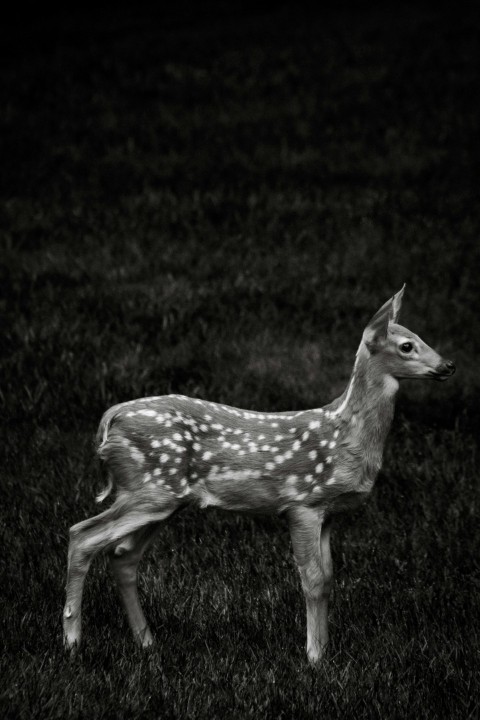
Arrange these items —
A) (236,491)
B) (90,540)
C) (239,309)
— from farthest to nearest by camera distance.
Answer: (239,309), (236,491), (90,540)

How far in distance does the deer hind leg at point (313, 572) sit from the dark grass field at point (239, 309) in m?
0.14

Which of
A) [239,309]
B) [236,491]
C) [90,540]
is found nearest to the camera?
[90,540]

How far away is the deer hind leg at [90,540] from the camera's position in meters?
5.18

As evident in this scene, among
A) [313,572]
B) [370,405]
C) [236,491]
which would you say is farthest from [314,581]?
[370,405]

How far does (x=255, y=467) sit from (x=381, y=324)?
39.7 inches

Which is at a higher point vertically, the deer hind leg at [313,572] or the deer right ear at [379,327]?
the deer right ear at [379,327]

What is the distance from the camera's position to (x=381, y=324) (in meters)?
5.33

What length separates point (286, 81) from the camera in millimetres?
16703

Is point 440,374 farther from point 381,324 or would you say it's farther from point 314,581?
point 314,581

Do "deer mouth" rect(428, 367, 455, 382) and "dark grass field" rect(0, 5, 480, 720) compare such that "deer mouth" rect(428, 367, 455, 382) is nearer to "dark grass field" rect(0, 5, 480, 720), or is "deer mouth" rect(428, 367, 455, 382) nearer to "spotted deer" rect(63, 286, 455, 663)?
"spotted deer" rect(63, 286, 455, 663)

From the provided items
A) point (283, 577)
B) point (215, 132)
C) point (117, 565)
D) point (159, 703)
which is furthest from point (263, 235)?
point (159, 703)

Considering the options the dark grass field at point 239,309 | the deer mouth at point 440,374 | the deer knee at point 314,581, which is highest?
the deer mouth at point 440,374

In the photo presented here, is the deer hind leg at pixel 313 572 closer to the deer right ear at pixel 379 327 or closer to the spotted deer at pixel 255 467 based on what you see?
the spotted deer at pixel 255 467

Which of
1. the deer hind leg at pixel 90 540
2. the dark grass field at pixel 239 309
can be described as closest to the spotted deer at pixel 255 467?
the deer hind leg at pixel 90 540
